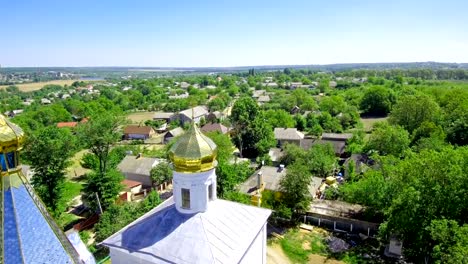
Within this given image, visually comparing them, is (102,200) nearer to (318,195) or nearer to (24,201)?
(318,195)

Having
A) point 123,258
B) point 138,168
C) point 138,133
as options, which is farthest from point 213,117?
point 123,258

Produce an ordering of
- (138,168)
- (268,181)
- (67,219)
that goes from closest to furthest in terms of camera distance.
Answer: (67,219) → (268,181) → (138,168)

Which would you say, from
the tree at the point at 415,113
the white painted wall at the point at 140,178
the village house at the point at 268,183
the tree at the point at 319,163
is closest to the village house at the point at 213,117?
the white painted wall at the point at 140,178

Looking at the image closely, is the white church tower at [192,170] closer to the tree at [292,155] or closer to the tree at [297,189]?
the tree at [297,189]

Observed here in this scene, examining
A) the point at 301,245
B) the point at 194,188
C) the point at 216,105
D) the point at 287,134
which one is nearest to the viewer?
the point at 194,188

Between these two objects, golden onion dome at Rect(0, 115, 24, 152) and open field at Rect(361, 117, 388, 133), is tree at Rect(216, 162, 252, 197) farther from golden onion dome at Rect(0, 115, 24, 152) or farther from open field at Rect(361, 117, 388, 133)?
open field at Rect(361, 117, 388, 133)

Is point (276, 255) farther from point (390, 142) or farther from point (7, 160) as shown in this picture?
point (390, 142)
